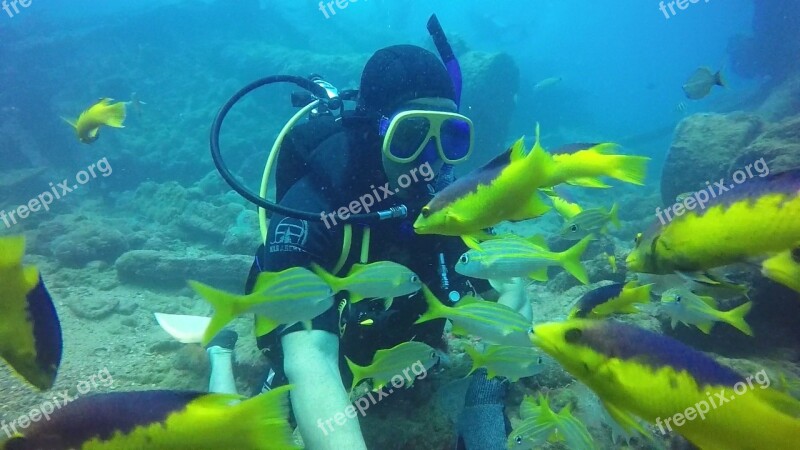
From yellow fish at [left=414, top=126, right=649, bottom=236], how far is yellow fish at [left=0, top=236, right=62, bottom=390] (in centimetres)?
143

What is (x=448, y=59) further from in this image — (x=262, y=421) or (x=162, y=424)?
(x=162, y=424)

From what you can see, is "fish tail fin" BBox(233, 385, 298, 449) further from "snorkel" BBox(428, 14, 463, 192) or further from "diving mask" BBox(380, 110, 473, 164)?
"snorkel" BBox(428, 14, 463, 192)

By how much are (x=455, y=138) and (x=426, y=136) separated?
26cm

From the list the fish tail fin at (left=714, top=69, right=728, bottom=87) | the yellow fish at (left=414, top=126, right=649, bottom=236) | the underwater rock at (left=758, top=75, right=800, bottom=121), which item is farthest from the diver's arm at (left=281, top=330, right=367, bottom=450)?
the underwater rock at (left=758, top=75, right=800, bottom=121)

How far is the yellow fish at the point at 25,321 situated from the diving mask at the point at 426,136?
1959 millimetres

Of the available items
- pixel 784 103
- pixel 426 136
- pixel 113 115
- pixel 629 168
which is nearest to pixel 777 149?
pixel 629 168

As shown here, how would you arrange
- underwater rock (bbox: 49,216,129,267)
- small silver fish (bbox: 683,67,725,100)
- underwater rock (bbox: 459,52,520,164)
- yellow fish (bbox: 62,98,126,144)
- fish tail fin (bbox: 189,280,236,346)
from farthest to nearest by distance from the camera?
1. underwater rock (bbox: 459,52,520,164)
2. small silver fish (bbox: 683,67,725,100)
3. underwater rock (bbox: 49,216,129,267)
4. yellow fish (bbox: 62,98,126,144)
5. fish tail fin (bbox: 189,280,236,346)

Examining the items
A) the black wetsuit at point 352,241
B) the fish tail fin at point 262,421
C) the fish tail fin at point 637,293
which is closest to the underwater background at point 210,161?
the black wetsuit at point 352,241

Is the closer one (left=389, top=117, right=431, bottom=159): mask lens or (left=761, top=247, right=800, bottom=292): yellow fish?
(left=761, top=247, right=800, bottom=292): yellow fish

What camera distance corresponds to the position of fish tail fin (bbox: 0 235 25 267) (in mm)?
1322

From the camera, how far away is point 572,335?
50.4 inches

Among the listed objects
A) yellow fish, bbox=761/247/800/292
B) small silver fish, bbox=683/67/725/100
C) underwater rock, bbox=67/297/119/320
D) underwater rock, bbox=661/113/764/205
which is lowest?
underwater rock, bbox=661/113/764/205

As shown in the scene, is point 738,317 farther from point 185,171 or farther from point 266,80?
point 185,171

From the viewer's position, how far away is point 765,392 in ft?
3.67
